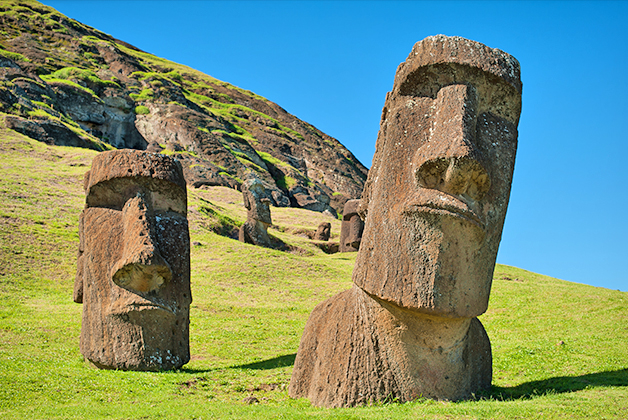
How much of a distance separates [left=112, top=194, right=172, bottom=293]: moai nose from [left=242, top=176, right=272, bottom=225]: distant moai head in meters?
19.5

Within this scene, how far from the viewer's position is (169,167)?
372 inches

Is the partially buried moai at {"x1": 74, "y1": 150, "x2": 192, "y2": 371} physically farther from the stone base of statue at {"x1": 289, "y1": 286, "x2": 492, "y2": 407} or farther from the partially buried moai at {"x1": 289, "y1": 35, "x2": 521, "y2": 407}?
the partially buried moai at {"x1": 289, "y1": 35, "x2": 521, "y2": 407}

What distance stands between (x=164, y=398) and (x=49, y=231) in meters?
15.9

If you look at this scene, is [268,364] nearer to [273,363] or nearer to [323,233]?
[273,363]

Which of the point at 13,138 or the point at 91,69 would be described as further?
the point at 91,69

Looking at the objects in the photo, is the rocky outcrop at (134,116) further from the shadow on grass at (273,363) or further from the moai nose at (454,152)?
the moai nose at (454,152)

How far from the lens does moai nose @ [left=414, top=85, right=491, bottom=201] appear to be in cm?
550

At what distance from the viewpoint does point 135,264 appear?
328 inches

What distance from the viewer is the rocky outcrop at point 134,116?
47.4 metres

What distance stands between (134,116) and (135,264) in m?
56.9

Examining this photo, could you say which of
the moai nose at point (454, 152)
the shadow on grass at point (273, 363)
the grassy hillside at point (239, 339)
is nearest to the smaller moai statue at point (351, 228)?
the grassy hillside at point (239, 339)

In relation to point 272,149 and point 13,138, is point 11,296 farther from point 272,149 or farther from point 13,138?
point 272,149

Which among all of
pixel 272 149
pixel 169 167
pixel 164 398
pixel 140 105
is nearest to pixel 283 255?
pixel 169 167

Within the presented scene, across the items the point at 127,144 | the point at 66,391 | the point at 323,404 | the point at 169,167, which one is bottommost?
the point at 66,391
